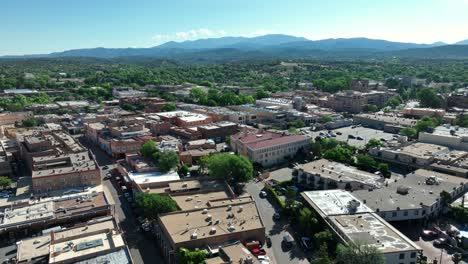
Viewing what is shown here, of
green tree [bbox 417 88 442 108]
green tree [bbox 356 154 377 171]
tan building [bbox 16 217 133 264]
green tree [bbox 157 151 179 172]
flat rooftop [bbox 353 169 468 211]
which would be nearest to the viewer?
tan building [bbox 16 217 133 264]

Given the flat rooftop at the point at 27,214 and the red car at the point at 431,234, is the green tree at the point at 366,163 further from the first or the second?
the flat rooftop at the point at 27,214

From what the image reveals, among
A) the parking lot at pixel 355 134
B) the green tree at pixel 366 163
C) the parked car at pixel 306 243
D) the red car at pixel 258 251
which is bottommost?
the parking lot at pixel 355 134

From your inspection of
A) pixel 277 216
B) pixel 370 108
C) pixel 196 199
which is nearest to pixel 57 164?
pixel 196 199

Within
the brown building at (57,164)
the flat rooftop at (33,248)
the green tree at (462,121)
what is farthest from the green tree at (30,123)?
the green tree at (462,121)

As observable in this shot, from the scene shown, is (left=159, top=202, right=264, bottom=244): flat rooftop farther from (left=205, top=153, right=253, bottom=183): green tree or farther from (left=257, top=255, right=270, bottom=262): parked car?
(left=205, top=153, right=253, bottom=183): green tree

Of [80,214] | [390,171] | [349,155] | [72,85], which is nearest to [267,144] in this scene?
[349,155]

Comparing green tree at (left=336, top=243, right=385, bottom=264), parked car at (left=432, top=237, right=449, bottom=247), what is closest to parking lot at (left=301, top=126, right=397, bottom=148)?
parked car at (left=432, top=237, right=449, bottom=247)

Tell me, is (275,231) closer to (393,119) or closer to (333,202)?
(333,202)
